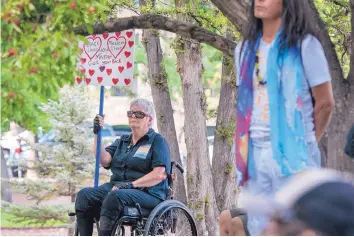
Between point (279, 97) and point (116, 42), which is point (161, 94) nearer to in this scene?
point (116, 42)

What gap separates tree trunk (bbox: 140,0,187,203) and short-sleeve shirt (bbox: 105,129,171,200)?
146 inches

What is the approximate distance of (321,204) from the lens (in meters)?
2.03

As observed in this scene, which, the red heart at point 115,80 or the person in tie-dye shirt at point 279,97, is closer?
the person in tie-dye shirt at point 279,97

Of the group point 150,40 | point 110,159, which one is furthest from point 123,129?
point 110,159

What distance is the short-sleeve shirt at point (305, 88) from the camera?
15.7ft

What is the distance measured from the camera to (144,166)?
324 inches

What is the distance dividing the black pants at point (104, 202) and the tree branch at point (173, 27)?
1502 mm

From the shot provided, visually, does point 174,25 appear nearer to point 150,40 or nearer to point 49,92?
point 49,92

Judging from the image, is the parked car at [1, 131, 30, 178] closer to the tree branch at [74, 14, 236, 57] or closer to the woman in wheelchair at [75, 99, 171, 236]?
the woman in wheelchair at [75, 99, 171, 236]

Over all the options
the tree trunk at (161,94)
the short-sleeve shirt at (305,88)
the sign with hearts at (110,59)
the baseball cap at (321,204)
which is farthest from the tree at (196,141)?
the baseball cap at (321,204)

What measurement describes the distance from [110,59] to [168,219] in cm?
193

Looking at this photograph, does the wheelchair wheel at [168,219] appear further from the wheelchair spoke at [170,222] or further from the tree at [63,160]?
the tree at [63,160]

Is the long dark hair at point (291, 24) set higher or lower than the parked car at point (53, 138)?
higher

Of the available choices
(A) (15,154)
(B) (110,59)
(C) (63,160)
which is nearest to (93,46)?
(B) (110,59)
